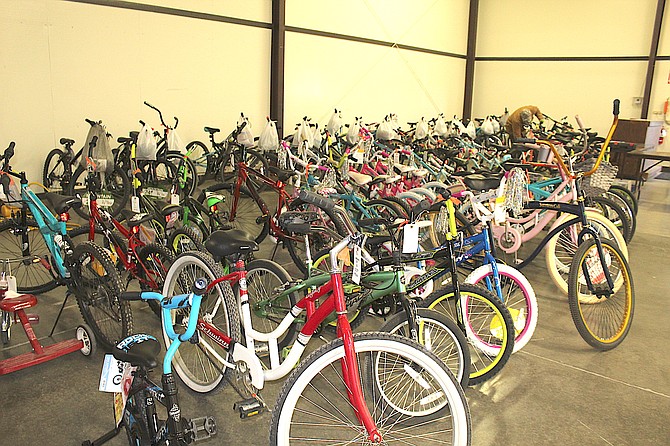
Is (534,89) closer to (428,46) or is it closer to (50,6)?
(428,46)

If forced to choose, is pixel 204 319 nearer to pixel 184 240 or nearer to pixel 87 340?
pixel 87 340

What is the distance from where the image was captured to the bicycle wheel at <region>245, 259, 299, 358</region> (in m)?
2.65

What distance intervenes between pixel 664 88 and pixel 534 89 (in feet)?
7.83

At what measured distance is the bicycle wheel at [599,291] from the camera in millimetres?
3104

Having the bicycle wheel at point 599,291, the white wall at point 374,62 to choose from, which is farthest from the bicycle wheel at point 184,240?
the white wall at point 374,62

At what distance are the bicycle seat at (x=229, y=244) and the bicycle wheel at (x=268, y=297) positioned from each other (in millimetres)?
391

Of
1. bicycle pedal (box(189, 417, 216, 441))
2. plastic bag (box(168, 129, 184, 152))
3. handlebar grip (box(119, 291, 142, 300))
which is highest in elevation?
plastic bag (box(168, 129, 184, 152))

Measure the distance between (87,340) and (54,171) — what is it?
3882mm

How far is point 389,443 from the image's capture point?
234cm

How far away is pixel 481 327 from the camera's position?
2.96 meters

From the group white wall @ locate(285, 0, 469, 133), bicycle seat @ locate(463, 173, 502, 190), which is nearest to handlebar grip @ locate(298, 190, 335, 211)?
bicycle seat @ locate(463, 173, 502, 190)

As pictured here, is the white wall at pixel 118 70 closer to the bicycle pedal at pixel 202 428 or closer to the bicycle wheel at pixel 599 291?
the bicycle pedal at pixel 202 428

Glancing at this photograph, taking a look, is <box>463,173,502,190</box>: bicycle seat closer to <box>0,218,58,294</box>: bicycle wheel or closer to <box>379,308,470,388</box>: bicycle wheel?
<box>379,308,470,388</box>: bicycle wheel

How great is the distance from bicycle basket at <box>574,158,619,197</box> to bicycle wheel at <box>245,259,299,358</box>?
245 centimetres
